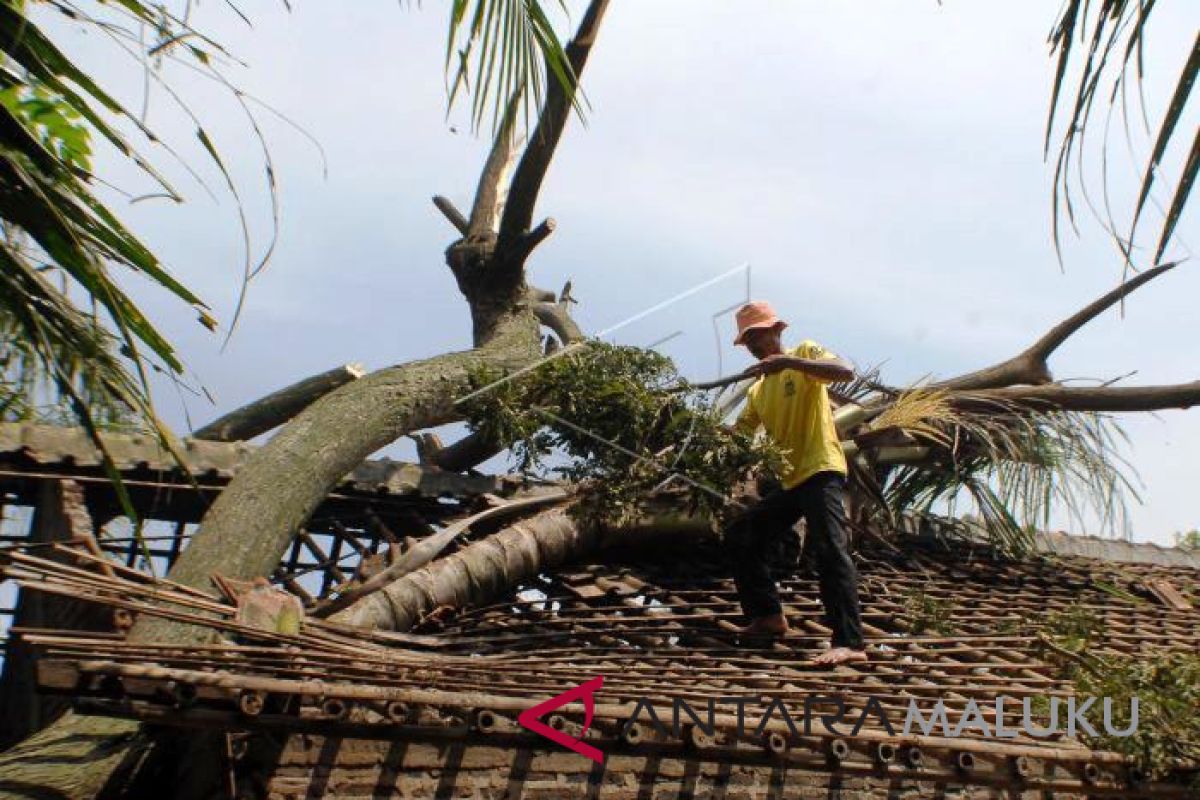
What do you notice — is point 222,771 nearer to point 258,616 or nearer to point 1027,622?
point 258,616

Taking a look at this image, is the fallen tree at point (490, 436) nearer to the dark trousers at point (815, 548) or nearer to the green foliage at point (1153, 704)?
the dark trousers at point (815, 548)

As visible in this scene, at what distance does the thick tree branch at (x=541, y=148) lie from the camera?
7.79 meters

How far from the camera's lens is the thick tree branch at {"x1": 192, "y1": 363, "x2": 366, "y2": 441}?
880 cm

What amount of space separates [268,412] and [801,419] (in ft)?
12.7

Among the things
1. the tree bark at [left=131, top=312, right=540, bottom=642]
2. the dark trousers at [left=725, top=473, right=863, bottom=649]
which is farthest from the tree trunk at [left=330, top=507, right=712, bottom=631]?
the dark trousers at [left=725, top=473, right=863, bottom=649]

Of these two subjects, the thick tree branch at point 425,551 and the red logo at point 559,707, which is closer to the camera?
the red logo at point 559,707

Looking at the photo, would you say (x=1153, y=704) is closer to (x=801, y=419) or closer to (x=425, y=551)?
(x=801, y=419)

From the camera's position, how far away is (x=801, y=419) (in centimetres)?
657

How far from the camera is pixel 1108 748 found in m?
5.37

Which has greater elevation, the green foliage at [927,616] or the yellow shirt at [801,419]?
the yellow shirt at [801,419]

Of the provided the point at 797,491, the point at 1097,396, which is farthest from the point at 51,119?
the point at 1097,396

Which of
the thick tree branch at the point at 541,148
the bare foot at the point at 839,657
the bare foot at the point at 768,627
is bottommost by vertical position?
the bare foot at the point at 839,657

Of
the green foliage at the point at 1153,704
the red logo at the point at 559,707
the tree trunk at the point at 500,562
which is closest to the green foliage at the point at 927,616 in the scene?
the green foliage at the point at 1153,704

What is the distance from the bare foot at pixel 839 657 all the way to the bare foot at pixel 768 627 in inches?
18.3
